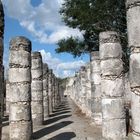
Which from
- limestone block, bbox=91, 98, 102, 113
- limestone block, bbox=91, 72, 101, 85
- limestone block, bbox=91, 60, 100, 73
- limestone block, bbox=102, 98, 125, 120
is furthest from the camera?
limestone block, bbox=91, 60, 100, 73

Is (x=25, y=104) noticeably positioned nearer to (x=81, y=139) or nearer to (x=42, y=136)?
(x=42, y=136)

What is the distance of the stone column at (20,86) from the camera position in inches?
455

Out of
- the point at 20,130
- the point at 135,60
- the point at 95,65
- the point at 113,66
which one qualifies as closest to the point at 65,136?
the point at 20,130

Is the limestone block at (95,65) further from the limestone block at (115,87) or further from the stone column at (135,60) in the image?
the stone column at (135,60)

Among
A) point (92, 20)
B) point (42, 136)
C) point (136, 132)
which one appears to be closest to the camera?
point (136, 132)

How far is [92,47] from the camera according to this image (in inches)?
1188

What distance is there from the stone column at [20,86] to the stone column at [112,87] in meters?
2.47

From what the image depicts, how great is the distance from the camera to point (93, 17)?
1029 inches

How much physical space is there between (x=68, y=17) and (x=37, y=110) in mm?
15990

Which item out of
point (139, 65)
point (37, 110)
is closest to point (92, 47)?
point (37, 110)

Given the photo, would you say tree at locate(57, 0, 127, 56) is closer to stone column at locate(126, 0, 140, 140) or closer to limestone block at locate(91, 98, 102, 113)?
limestone block at locate(91, 98, 102, 113)

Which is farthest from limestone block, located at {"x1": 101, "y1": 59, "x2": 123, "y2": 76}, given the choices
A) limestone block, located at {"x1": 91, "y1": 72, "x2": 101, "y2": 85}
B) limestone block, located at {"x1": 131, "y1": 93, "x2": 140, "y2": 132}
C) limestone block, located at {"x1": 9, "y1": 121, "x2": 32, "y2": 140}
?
limestone block, located at {"x1": 131, "y1": 93, "x2": 140, "y2": 132}

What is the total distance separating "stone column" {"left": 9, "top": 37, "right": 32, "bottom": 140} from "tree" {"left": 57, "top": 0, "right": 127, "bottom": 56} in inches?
502

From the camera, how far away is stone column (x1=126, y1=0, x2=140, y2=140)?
6633 mm
